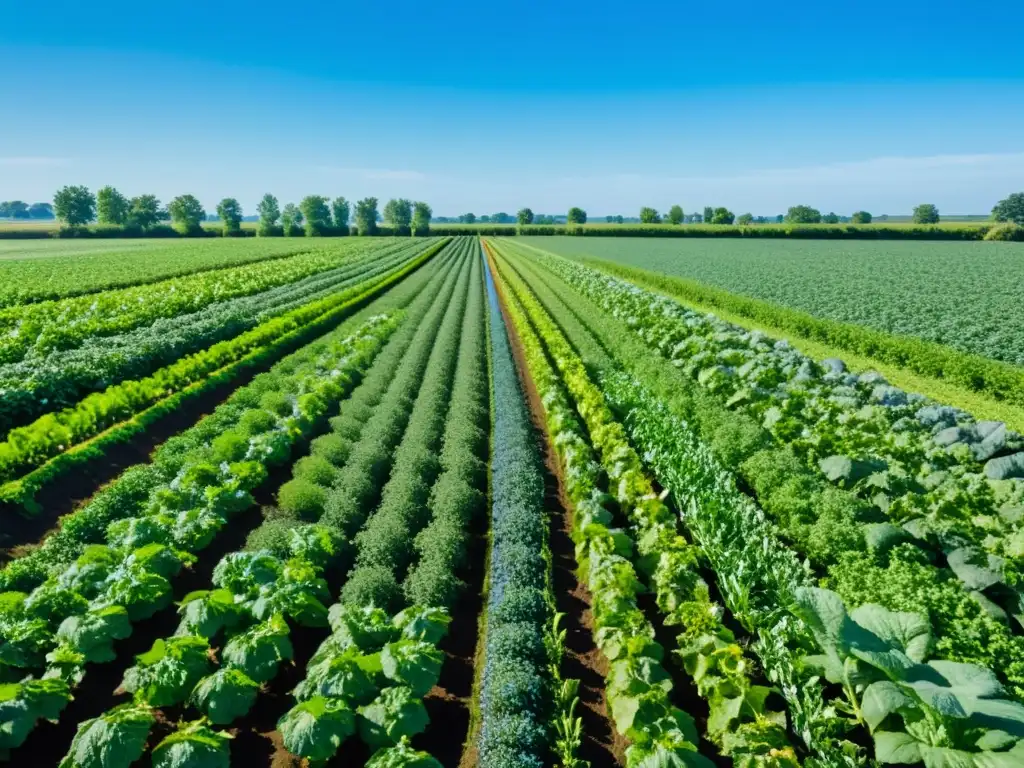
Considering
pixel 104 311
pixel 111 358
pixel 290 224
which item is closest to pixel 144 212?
pixel 290 224

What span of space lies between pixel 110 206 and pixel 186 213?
44.1 ft

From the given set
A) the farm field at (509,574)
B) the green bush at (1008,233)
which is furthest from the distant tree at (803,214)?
the farm field at (509,574)

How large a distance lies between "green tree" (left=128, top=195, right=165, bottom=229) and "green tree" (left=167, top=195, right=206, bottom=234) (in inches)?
125

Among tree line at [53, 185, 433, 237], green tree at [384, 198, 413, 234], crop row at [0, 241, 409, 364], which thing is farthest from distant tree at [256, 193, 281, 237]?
crop row at [0, 241, 409, 364]

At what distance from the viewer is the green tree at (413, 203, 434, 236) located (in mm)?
127875

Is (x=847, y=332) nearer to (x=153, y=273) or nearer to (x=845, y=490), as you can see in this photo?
(x=845, y=490)

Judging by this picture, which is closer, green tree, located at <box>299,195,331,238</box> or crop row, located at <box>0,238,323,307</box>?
crop row, located at <box>0,238,323,307</box>

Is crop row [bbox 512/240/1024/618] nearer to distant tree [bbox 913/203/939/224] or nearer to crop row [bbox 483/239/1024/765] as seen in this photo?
crop row [bbox 483/239/1024/765]

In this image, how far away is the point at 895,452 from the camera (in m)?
Answer: 10.3

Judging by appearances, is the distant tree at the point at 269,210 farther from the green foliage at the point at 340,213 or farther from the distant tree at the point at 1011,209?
the distant tree at the point at 1011,209

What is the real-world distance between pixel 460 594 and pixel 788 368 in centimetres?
1216

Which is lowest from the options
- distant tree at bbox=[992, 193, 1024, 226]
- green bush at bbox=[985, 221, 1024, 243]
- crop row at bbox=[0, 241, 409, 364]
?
crop row at bbox=[0, 241, 409, 364]

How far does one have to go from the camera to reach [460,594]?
7727 mm

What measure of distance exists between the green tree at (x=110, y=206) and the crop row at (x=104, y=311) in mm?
97774
